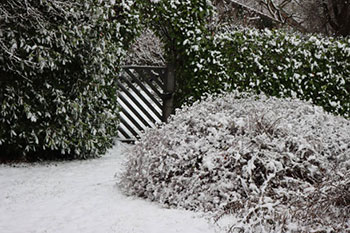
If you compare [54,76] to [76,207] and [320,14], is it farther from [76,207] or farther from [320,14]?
[320,14]

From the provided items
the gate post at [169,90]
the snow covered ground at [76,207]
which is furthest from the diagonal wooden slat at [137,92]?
the snow covered ground at [76,207]

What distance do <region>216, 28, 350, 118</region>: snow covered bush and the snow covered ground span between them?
315cm

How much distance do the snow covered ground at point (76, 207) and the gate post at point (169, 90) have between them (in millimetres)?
2437

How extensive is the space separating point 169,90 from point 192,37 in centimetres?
116

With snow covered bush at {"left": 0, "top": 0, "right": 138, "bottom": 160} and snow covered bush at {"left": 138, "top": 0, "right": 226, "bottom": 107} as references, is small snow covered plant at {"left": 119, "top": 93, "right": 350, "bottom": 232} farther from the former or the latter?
snow covered bush at {"left": 138, "top": 0, "right": 226, "bottom": 107}

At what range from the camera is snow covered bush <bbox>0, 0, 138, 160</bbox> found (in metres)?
5.14

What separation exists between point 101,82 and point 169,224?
336 centimetres

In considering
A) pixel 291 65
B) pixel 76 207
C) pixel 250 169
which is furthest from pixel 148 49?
pixel 250 169

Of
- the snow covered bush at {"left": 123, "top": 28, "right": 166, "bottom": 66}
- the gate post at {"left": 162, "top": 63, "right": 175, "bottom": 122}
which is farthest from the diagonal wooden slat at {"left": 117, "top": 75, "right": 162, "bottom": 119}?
the snow covered bush at {"left": 123, "top": 28, "right": 166, "bottom": 66}

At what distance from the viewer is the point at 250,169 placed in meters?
3.44

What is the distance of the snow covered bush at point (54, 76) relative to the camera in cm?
514

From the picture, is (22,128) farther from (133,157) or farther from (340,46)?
(340,46)

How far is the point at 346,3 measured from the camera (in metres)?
11.5

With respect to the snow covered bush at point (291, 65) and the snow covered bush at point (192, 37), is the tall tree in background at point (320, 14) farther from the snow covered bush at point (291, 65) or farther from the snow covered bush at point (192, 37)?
the snow covered bush at point (291, 65)
